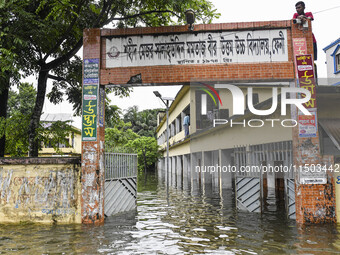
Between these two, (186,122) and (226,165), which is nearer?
(226,165)

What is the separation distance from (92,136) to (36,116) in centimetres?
407

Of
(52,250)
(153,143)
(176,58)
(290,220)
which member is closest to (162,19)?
(176,58)

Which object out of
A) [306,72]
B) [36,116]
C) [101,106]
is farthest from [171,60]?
[36,116]

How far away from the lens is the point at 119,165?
10.2m

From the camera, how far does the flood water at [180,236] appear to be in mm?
6184

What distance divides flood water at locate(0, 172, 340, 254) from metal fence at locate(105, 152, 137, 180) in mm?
1336

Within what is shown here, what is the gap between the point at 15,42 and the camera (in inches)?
374

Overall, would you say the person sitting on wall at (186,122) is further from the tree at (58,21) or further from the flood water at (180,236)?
the flood water at (180,236)

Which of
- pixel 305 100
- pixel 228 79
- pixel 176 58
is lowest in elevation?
pixel 305 100

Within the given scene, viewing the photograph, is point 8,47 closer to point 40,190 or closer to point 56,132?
point 56,132

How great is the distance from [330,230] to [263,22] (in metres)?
5.77

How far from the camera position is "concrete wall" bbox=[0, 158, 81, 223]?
873 cm

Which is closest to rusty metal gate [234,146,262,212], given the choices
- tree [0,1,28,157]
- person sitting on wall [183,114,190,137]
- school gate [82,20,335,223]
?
school gate [82,20,335,223]

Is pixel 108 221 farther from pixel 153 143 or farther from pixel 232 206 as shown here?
pixel 153 143
